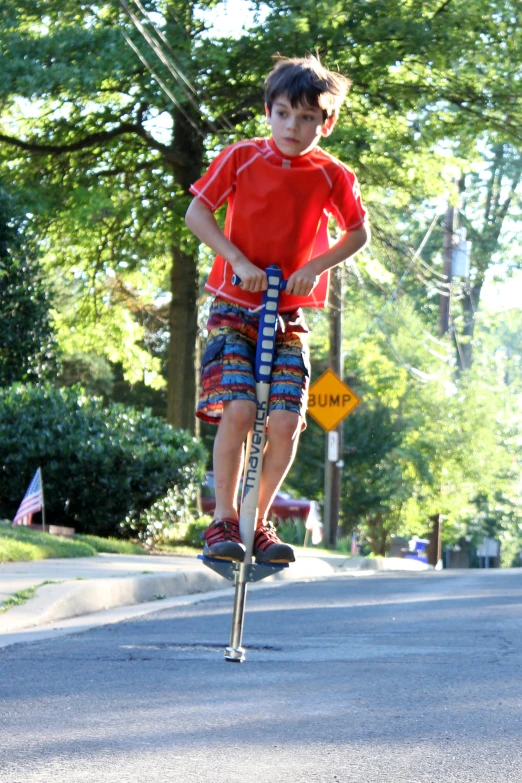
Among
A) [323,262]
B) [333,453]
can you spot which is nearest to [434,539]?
[333,453]

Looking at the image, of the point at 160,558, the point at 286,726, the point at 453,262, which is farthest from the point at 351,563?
the point at 453,262

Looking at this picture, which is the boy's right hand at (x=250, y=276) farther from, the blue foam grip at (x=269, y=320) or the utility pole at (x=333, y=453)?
the utility pole at (x=333, y=453)

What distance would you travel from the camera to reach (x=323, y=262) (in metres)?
4.42

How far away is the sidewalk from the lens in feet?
26.1

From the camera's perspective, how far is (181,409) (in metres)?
20.3

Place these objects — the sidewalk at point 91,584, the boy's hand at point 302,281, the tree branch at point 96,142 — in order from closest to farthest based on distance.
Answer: the boy's hand at point 302,281 → the sidewalk at point 91,584 → the tree branch at point 96,142

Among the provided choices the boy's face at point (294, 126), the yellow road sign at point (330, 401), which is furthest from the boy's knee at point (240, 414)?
the yellow road sign at point (330, 401)

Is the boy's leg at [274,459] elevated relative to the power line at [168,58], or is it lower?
lower

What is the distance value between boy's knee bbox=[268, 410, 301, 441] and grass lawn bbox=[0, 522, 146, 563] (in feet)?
21.6

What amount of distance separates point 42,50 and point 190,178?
3608 mm

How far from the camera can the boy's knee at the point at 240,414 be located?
4.32m

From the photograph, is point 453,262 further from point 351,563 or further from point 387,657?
point 387,657

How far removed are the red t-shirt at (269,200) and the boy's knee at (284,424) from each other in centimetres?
38

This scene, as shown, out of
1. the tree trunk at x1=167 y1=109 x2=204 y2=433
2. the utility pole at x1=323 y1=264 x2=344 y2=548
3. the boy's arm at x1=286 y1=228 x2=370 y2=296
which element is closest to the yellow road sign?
the utility pole at x1=323 y1=264 x2=344 y2=548
